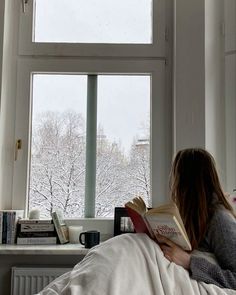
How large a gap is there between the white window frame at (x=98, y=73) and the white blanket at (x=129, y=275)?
1.18 meters

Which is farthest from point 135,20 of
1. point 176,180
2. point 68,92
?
point 176,180

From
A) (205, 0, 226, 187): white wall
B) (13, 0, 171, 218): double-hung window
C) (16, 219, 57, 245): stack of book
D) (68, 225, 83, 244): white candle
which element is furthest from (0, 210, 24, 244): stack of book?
(205, 0, 226, 187): white wall

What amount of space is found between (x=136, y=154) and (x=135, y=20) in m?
0.89

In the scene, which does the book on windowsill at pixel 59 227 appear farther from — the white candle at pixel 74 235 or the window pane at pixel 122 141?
the window pane at pixel 122 141

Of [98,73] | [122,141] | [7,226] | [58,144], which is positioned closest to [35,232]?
[7,226]

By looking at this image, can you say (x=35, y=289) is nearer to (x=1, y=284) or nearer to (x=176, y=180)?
(x=1, y=284)

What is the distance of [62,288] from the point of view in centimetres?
130

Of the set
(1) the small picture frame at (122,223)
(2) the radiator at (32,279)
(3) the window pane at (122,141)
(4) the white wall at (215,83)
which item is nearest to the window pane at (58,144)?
(3) the window pane at (122,141)

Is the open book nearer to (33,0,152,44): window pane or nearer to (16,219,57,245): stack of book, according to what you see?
(16,219,57,245): stack of book

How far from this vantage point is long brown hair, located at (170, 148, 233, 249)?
1.49 meters

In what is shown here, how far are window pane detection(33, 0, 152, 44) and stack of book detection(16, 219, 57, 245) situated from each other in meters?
1.18

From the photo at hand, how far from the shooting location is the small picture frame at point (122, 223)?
7.95 ft

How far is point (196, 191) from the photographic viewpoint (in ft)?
5.08

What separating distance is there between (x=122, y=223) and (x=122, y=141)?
523 mm
